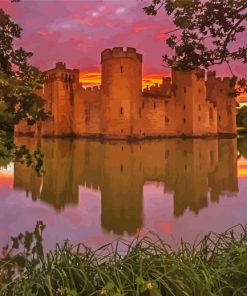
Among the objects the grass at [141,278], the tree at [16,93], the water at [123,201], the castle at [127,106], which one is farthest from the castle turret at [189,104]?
the grass at [141,278]

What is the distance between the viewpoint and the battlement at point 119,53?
37.3 metres

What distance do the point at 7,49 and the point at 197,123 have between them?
41227mm

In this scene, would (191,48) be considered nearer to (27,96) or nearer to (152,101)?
(27,96)

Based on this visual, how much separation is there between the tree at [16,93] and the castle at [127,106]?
106ft

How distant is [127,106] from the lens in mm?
37625

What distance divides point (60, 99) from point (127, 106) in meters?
8.97

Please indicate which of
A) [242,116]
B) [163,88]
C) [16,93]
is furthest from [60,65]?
[16,93]

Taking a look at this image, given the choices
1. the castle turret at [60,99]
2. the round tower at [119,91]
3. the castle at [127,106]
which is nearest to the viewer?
the round tower at [119,91]

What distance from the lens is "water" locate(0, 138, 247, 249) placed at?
6.75m

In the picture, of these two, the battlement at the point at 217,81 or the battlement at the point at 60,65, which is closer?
the battlement at the point at 60,65

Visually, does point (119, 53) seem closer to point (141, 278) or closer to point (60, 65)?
point (60, 65)

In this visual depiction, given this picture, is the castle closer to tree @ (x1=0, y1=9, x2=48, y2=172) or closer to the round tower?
the round tower

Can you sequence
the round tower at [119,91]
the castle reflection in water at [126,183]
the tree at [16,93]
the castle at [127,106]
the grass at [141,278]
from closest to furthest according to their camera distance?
the grass at [141,278]
the tree at [16,93]
the castle reflection in water at [126,183]
the round tower at [119,91]
the castle at [127,106]

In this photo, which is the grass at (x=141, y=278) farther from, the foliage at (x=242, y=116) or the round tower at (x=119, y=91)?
the foliage at (x=242, y=116)
